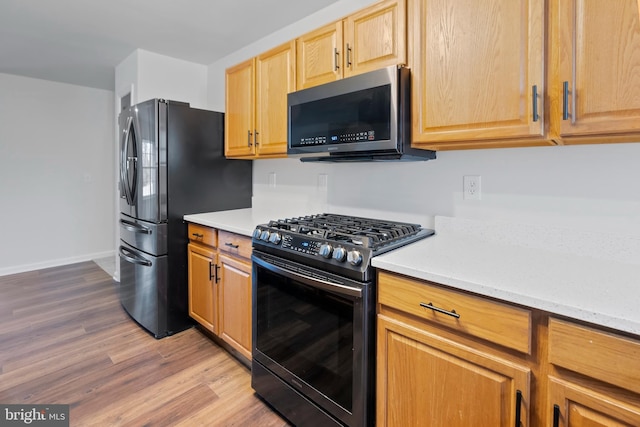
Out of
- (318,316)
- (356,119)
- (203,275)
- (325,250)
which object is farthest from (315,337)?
(203,275)

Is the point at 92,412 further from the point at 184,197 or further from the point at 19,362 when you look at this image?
the point at 184,197

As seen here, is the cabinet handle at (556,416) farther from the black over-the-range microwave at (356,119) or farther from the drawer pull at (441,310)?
the black over-the-range microwave at (356,119)

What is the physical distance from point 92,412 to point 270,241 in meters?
1.24

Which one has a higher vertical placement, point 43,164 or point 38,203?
point 43,164

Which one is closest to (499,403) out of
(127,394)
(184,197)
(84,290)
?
(127,394)

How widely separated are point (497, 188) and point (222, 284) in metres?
1.67

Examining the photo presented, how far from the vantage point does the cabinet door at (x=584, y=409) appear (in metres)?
0.79

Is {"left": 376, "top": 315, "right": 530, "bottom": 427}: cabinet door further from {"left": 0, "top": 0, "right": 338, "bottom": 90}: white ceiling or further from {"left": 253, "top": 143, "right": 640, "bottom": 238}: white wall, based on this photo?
{"left": 0, "top": 0, "right": 338, "bottom": 90}: white ceiling

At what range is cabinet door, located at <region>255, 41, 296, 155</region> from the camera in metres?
2.06

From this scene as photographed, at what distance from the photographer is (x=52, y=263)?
164 inches

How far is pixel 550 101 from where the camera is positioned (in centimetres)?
114

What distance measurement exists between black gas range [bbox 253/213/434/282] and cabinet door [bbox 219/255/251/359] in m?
0.33

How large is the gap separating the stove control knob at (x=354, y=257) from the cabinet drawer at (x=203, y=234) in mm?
1197

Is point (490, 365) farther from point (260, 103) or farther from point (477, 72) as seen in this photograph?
point (260, 103)
